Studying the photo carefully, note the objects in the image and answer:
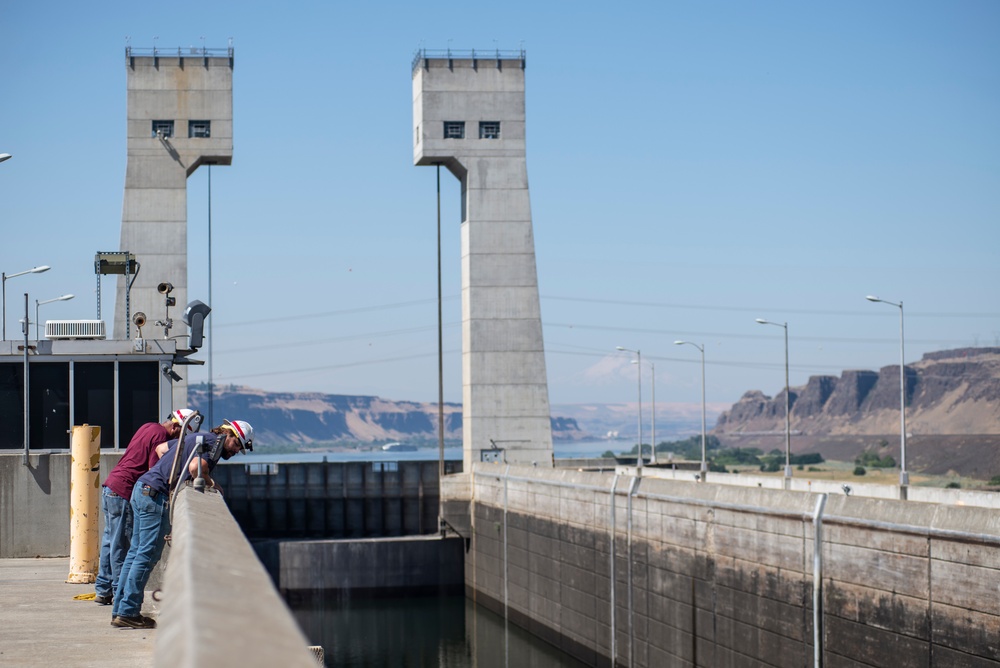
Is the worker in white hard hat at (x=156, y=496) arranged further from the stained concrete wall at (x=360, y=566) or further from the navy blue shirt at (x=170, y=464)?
the stained concrete wall at (x=360, y=566)

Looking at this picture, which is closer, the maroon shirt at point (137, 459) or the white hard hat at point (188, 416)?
the white hard hat at point (188, 416)

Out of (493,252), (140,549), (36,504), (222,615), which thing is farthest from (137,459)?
(493,252)

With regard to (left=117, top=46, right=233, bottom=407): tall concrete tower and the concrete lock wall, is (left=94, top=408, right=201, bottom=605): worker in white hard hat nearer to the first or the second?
the concrete lock wall

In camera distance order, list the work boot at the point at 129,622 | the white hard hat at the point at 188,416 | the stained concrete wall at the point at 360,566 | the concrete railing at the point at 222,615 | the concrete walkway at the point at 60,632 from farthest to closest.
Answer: the stained concrete wall at the point at 360,566 → the white hard hat at the point at 188,416 → the work boot at the point at 129,622 → the concrete walkway at the point at 60,632 → the concrete railing at the point at 222,615

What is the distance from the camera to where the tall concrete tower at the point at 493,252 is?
50.9m

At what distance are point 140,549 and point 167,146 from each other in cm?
4336

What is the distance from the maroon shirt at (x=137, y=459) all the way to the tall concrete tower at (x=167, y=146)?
40.0 meters

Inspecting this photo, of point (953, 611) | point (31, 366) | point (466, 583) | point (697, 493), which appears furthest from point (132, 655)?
point (466, 583)

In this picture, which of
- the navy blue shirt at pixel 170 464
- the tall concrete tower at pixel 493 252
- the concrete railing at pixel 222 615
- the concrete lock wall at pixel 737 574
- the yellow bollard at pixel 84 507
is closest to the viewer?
the concrete railing at pixel 222 615

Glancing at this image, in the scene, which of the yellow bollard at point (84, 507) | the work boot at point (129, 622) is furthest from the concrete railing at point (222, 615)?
the yellow bollard at point (84, 507)

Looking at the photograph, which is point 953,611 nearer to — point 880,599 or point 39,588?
point 880,599

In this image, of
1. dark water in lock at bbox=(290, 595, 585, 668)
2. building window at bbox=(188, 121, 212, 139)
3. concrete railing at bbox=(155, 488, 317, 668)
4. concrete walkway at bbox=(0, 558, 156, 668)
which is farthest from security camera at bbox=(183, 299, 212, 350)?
building window at bbox=(188, 121, 212, 139)

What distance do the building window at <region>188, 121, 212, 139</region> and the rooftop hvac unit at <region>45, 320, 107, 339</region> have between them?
28934 mm

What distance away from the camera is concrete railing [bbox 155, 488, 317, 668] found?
4000mm
